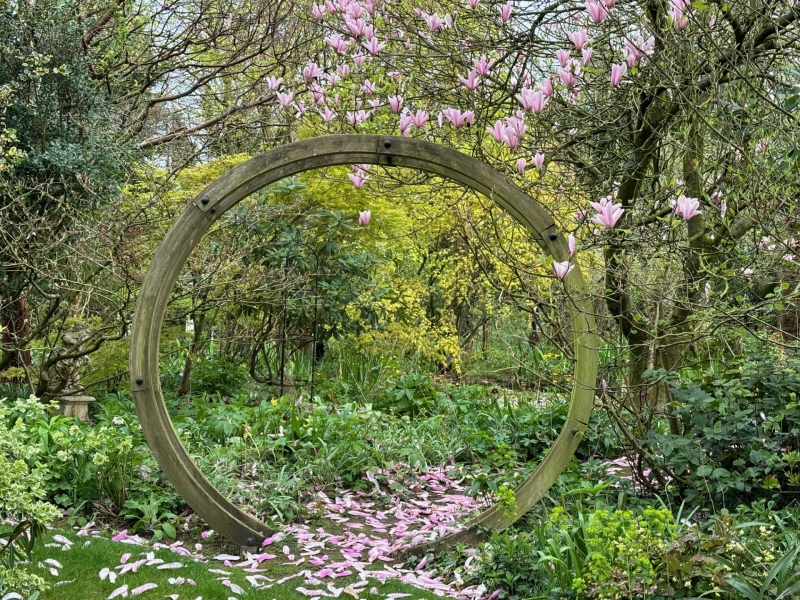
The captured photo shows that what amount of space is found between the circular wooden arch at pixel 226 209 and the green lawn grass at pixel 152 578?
11.7 inches

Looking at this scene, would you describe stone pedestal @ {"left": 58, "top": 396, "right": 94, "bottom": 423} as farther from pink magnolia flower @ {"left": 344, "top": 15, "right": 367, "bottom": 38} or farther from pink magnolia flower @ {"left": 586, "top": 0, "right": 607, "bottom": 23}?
pink magnolia flower @ {"left": 586, "top": 0, "right": 607, "bottom": 23}

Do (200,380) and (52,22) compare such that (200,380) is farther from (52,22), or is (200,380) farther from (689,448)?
(689,448)

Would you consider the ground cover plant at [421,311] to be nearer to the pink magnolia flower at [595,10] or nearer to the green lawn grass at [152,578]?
the green lawn grass at [152,578]

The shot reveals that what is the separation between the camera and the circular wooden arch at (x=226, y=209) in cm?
345

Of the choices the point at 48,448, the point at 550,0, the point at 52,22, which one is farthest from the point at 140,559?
the point at 52,22

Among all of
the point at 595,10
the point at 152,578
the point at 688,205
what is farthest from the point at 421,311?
the point at 688,205

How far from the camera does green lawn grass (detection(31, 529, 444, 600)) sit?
118 inches

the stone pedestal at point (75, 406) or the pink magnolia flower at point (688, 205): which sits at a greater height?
the pink magnolia flower at point (688, 205)

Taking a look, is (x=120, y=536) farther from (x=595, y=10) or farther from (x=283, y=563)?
(x=595, y=10)

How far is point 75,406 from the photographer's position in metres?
5.22

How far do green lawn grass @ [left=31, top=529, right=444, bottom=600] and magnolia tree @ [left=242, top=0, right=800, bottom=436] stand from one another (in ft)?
5.92

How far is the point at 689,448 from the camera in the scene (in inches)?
138

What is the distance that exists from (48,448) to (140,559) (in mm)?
1327

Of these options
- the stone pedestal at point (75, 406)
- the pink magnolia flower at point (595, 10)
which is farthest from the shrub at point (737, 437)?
the stone pedestal at point (75, 406)
